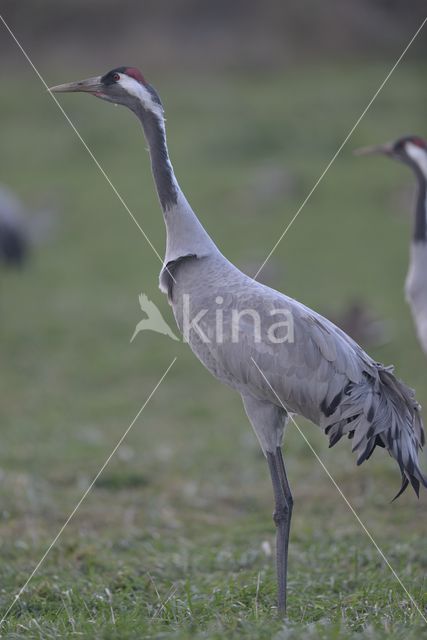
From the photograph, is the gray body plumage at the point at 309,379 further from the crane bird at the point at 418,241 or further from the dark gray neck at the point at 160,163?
the crane bird at the point at 418,241

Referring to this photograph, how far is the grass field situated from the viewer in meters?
4.20

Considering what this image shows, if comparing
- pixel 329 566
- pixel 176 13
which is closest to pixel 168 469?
pixel 329 566

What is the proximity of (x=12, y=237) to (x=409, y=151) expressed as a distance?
23.7 feet

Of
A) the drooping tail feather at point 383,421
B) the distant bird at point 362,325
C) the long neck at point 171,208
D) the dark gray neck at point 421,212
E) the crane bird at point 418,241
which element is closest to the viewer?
the drooping tail feather at point 383,421

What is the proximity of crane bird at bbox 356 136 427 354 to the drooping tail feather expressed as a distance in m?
2.01

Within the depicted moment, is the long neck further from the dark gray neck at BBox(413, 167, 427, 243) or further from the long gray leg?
the dark gray neck at BBox(413, 167, 427, 243)

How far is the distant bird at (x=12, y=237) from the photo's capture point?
498 inches

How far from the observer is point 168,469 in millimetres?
6555

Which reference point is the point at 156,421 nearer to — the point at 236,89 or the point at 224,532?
the point at 224,532

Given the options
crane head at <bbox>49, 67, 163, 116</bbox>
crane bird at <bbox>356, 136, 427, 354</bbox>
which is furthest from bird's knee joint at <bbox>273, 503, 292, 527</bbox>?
crane bird at <bbox>356, 136, 427, 354</bbox>

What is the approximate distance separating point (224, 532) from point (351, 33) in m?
16.7

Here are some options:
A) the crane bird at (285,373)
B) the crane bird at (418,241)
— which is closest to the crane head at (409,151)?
the crane bird at (418,241)

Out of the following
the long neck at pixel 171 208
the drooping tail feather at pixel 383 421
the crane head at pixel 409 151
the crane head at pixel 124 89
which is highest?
the crane head at pixel 409 151

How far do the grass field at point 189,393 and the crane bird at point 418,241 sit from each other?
1.00 m
